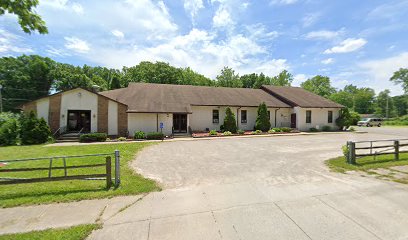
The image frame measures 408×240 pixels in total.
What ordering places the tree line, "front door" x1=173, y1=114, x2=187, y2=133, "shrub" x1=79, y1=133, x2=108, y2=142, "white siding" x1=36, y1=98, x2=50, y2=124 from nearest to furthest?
"shrub" x1=79, y1=133, x2=108, y2=142 → "white siding" x1=36, y1=98, x2=50, y2=124 → "front door" x1=173, y1=114, x2=187, y2=133 → the tree line

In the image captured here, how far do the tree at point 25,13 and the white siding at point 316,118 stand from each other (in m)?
27.4

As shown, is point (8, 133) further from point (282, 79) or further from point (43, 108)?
point (282, 79)

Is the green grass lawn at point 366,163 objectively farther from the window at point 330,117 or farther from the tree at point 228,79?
the tree at point 228,79

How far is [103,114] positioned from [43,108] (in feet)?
16.6

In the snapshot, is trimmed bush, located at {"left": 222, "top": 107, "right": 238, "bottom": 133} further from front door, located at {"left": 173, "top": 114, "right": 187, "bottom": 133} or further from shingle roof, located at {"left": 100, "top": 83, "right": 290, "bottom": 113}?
front door, located at {"left": 173, "top": 114, "right": 187, "bottom": 133}

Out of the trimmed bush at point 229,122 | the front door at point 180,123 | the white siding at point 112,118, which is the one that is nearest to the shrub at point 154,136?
the white siding at point 112,118

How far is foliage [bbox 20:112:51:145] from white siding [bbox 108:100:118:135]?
16.3ft

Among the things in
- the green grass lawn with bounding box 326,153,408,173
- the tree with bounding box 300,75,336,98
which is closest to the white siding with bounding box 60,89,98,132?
the green grass lawn with bounding box 326,153,408,173

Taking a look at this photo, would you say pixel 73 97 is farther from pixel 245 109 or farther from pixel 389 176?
pixel 389 176

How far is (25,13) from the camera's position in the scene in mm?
4668

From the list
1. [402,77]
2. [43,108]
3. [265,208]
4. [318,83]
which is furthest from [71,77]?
[402,77]

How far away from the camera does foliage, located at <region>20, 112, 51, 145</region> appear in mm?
16392

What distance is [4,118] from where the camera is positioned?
18.0m

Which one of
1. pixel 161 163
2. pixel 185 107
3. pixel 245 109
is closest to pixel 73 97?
pixel 185 107
